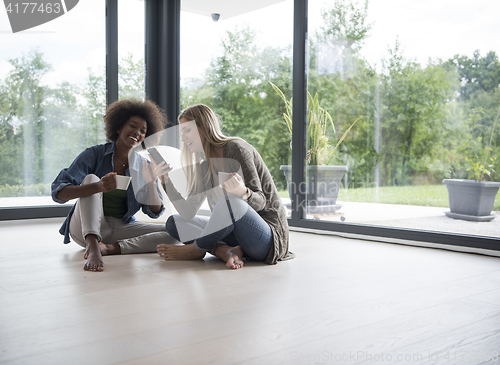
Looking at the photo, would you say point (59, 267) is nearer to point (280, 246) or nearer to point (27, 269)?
point (27, 269)

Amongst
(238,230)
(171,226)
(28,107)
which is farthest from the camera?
(28,107)

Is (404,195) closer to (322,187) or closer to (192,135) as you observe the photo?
(322,187)

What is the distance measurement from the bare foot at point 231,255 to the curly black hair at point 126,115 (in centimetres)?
85

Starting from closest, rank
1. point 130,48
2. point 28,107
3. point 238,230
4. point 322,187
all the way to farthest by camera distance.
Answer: point 238,230 < point 322,187 < point 28,107 < point 130,48

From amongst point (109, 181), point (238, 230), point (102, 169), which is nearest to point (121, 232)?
point (102, 169)

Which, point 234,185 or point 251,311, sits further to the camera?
point 234,185

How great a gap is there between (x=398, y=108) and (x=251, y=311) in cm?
202

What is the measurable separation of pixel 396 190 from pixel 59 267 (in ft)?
6.79

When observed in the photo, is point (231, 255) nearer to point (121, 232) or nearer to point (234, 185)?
point (234, 185)

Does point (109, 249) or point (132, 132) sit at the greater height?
point (132, 132)

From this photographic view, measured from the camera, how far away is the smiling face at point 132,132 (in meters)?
2.47

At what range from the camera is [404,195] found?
296cm

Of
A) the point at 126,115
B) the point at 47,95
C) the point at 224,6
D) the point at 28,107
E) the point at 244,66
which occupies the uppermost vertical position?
the point at 224,6

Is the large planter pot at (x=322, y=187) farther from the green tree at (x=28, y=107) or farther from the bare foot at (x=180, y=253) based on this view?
the green tree at (x=28, y=107)
